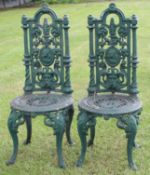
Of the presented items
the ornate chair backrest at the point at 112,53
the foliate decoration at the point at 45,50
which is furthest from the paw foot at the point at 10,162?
the ornate chair backrest at the point at 112,53

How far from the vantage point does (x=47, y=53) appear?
15.6ft

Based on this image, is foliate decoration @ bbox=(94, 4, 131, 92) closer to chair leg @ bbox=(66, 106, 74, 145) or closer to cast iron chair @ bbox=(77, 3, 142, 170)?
cast iron chair @ bbox=(77, 3, 142, 170)

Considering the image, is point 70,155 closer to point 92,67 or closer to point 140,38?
point 92,67

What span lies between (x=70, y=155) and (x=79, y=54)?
19.0ft

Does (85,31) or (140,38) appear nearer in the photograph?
(140,38)

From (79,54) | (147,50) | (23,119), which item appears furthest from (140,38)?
(23,119)

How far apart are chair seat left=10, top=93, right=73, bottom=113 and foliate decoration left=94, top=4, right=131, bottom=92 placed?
1.38ft

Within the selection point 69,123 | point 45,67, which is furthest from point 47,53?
point 69,123

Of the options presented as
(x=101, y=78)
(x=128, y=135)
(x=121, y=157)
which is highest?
(x=101, y=78)

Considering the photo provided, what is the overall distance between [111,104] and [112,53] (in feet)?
1.72

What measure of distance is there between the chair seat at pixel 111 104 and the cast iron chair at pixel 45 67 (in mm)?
216

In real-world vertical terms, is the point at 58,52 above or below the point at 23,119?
above

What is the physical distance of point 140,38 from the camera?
12055mm

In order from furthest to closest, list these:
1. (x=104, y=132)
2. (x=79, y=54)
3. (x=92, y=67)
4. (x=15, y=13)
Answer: (x=15, y=13), (x=79, y=54), (x=104, y=132), (x=92, y=67)
